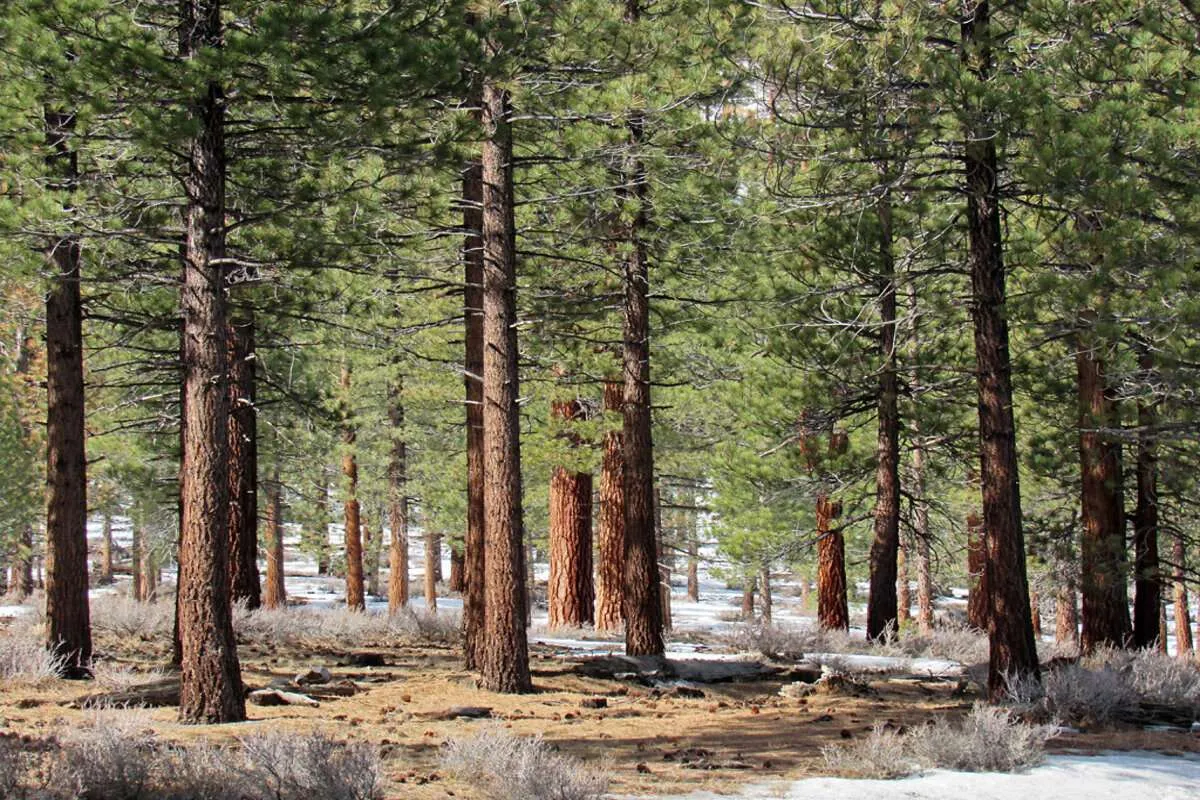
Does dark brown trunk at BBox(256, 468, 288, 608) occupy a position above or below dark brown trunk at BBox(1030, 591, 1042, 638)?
above

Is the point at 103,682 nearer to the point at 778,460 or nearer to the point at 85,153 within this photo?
the point at 85,153

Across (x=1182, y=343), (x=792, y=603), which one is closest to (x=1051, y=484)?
(x=1182, y=343)

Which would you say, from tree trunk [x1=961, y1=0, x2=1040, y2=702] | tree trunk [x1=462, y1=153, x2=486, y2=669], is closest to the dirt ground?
tree trunk [x1=462, y1=153, x2=486, y2=669]

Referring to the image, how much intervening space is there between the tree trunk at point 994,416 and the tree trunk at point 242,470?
8.04 metres

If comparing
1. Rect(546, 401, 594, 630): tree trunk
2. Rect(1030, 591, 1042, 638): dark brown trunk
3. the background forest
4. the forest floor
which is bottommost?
Rect(1030, 591, 1042, 638): dark brown trunk

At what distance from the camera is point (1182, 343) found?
9.89 metres

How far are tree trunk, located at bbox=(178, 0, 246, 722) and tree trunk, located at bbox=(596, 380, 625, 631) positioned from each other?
25.2 ft

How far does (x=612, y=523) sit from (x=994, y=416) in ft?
27.1

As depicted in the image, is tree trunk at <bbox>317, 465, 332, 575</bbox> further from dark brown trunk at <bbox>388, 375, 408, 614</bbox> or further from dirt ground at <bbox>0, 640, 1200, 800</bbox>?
dirt ground at <bbox>0, 640, 1200, 800</bbox>

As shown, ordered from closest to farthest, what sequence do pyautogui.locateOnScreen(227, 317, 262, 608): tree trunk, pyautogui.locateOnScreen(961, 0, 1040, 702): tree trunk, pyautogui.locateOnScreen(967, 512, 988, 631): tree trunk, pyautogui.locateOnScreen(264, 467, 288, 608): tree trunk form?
pyautogui.locateOnScreen(961, 0, 1040, 702): tree trunk
pyautogui.locateOnScreen(227, 317, 262, 608): tree trunk
pyautogui.locateOnScreen(967, 512, 988, 631): tree trunk
pyautogui.locateOnScreen(264, 467, 288, 608): tree trunk

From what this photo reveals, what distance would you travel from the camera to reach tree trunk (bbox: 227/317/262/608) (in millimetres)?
13875

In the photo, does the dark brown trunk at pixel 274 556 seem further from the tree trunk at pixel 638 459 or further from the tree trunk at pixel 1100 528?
the tree trunk at pixel 1100 528

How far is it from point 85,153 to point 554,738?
7498mm

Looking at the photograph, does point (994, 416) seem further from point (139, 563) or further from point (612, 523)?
point (139, 563)
